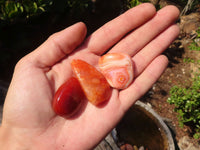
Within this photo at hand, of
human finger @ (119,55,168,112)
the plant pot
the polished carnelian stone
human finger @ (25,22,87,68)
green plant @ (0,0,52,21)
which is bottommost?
the plant pot

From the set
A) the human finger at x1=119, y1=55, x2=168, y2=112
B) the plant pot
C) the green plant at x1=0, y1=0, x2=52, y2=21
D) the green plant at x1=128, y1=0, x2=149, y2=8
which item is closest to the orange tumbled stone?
the human finger at x1=119, y1=55, x2=168, y2=112

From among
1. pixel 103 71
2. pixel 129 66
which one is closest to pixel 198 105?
pixel 129 66

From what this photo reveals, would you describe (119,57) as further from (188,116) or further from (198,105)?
(188,116)

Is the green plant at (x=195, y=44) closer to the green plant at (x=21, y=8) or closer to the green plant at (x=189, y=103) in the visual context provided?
the green plant at (x=189, y=103)

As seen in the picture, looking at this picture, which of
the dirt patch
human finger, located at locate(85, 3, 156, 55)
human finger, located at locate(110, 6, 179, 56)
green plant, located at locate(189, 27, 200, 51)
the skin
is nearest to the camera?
the skin

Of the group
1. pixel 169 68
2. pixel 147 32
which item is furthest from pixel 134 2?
pixel 147 32

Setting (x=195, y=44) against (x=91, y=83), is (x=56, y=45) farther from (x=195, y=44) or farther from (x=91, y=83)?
(x=195, y=44)

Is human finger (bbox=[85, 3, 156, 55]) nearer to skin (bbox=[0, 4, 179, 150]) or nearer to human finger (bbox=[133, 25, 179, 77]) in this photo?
skin (bbox=[0, 4, 179, 150])
